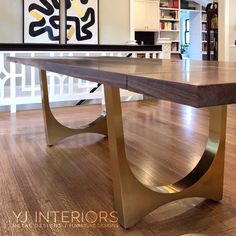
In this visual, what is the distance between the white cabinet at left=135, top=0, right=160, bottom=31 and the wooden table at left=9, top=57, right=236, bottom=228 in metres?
6.27

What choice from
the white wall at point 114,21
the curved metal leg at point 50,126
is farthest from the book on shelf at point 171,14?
the curved metal leg at point 50,126

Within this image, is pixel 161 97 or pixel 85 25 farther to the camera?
pixel 85 25

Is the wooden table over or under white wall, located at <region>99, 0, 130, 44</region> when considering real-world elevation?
under

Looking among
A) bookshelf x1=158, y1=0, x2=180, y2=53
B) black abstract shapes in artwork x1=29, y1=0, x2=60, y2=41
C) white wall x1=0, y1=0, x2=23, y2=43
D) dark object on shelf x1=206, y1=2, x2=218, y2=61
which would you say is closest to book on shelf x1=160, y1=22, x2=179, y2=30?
bookshelf x1=158, y1=0, x2=180, y2=53

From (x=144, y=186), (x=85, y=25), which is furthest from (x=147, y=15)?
(x=144, y=186)

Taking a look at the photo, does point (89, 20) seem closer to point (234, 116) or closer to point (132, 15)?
point (132, 15)

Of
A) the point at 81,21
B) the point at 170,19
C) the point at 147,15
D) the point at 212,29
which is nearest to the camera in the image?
the point at 81,21

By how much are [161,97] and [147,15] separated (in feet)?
24.5

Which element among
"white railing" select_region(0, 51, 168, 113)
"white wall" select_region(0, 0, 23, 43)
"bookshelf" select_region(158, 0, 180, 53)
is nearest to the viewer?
"white railing" select_region(0, 51, 168, 113)

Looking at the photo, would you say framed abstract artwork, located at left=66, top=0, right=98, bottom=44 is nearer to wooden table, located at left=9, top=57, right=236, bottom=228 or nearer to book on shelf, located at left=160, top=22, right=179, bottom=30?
book on shelf, located at left=160, top=22, right=179, bottom=30

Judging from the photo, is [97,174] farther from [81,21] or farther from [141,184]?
[81,21]

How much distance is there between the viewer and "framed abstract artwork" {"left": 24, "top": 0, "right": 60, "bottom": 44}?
486 cm

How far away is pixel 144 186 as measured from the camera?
1157 millimetres

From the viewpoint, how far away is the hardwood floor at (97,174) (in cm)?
114
